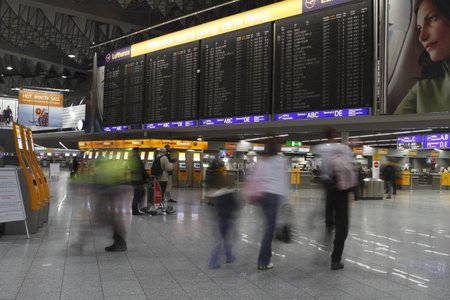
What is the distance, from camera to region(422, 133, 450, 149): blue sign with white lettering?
19.8m

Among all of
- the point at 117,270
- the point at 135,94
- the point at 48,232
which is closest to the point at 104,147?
the point at 135,94

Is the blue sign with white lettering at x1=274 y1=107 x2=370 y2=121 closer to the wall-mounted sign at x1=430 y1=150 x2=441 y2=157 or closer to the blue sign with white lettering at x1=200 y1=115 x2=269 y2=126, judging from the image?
the blue sign with white lettering at x1=200 y1=115 x2=269 y2=126

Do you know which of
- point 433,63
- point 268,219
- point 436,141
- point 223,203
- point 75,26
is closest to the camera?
point 268,219

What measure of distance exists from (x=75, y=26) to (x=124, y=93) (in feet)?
39.6

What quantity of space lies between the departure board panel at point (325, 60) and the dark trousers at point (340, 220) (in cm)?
495

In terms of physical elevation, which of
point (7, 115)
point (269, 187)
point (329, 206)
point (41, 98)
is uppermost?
point (41, 98)

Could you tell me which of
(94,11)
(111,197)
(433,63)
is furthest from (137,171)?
(94,11)

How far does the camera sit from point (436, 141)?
2025cm

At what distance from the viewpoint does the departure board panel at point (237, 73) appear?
38.6ft

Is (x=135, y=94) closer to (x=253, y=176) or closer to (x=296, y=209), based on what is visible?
(x=296, y=209)

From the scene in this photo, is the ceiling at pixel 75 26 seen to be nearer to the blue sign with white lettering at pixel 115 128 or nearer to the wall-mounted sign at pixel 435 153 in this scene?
the blue sign with white lettering at pixel 115 128

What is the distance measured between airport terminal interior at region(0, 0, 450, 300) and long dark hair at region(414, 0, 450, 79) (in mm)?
26

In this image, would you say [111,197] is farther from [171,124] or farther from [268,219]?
[171,124]

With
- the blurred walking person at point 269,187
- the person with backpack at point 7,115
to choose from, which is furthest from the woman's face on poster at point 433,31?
the person with backpack at point 7,115
